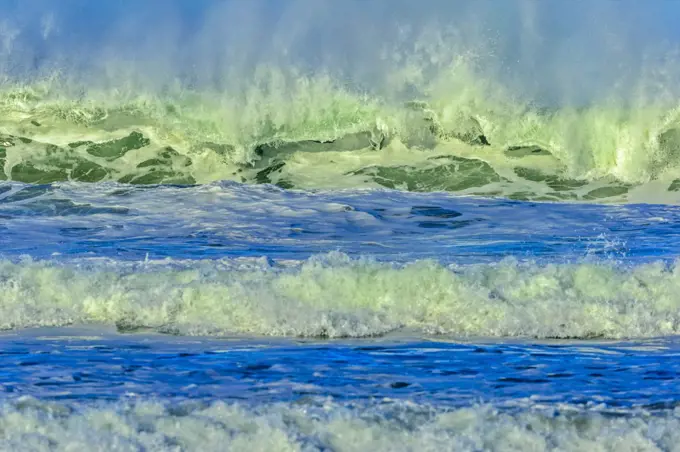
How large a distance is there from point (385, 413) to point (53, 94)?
1341 cm

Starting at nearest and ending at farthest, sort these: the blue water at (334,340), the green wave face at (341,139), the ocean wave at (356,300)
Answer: the blue water at (334,340) → the ocean wave at (356,300) → the green wave face at (341,139)

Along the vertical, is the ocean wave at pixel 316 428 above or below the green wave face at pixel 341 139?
below

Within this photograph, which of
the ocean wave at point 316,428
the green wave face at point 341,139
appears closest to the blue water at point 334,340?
the ocean wave at point 316,428

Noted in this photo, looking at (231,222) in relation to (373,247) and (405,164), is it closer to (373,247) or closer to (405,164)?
(373,247)

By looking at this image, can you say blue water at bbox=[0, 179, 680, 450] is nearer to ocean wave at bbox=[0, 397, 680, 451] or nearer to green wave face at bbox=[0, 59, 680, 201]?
ocean wave at bbox=[0, 397, 680, 451]

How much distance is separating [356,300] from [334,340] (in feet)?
2.60

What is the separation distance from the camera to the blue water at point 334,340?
3.48 meters

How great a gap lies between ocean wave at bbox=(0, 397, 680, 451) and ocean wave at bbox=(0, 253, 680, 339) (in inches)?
77.9

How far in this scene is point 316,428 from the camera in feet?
11.4

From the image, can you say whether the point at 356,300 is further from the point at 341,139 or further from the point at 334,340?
the point at 341,139

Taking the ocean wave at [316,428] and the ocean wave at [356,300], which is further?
the ocean wave at [356,300]

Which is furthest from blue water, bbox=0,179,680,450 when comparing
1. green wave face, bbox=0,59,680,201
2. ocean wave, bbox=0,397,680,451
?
green wave face, bbox=0,59,680,201

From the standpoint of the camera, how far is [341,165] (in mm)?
14133

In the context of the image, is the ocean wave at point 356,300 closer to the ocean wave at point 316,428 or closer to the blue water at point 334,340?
the blue water at point 334,340
